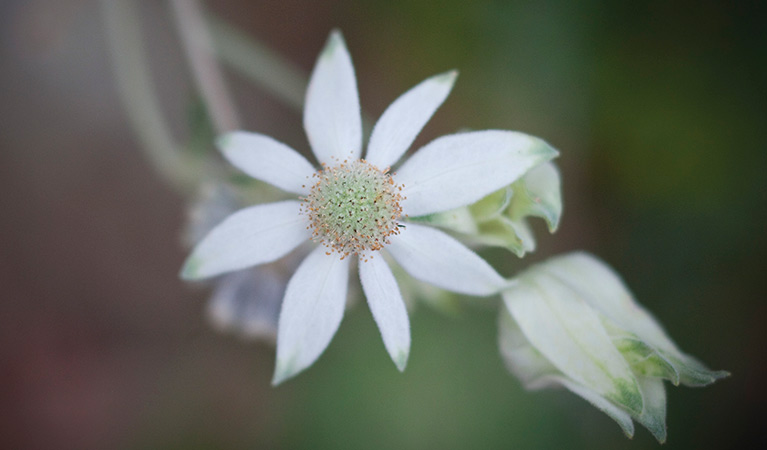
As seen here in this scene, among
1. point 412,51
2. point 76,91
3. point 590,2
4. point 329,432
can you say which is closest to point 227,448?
point 329,432

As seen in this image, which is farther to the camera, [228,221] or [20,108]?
[20,108]

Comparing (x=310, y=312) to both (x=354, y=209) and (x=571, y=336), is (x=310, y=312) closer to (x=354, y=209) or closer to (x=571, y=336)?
(x=354, y=209)

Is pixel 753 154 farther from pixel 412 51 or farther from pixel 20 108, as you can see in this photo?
pixel 20 108

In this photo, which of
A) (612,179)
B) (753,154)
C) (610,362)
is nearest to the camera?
(610,362)

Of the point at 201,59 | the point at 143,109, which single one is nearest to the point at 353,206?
the point at 201,59

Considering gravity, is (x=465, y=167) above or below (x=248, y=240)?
above

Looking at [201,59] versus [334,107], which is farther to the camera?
[201,59]

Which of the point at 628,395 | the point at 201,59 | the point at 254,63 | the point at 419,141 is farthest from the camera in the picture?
the point at 419,141
